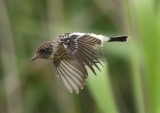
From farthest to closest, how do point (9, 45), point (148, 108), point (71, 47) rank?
point (9, 45), point (148, 108), point (71, 47)

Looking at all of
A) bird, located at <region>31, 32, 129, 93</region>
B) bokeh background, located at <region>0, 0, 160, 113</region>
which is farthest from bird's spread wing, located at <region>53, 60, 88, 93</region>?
bokeh background, located at <region>0, 0, 160, 113</region>

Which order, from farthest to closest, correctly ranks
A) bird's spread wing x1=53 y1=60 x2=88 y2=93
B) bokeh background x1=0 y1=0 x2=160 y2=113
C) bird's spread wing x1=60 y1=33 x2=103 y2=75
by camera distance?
bokeh background x1=0 y1=0 x2=160 y2=113
bird's spread wing x1=53 y1=60 x2=88 y2=93
bird's spread wing x1=60 y1=33 x2=103 y2=75

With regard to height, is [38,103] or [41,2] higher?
[41,2]

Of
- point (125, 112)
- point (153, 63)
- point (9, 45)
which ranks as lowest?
point (125, 112)

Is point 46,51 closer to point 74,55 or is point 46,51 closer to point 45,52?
point 45,52

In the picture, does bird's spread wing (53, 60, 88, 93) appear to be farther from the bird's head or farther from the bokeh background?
the bokeh background

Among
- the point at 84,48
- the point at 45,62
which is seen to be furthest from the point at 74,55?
the point at 45,62

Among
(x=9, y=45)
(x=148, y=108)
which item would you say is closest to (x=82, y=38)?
(x=148, y=108)

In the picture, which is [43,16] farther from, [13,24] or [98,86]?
[98,86]

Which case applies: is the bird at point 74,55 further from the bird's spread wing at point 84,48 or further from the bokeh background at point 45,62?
the bokeh background at point 45,62
